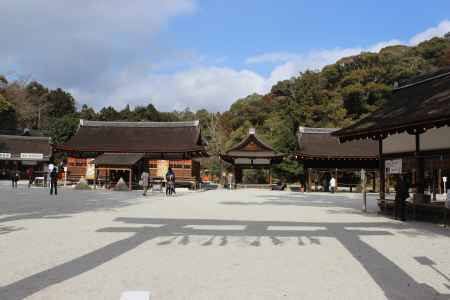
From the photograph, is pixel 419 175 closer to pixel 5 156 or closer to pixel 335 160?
pixel 335 160

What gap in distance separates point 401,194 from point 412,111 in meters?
2.40

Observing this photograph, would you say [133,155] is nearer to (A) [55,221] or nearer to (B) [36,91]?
(A) [55,221]

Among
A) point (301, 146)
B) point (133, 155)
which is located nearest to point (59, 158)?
point (133, 155)

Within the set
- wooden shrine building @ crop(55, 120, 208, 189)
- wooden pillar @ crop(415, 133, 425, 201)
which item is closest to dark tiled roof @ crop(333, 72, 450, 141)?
wooden pillar @ crop(415, 133, 425, 201)

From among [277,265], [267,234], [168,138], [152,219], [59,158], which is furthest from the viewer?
[59,158]

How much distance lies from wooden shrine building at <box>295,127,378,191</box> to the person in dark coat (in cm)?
1833

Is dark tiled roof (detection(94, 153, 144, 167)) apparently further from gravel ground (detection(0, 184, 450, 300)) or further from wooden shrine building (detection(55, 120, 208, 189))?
gravel ground (detection(0, 184, 450, 300))

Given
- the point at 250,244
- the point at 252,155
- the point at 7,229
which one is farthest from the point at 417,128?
the point at 252,155

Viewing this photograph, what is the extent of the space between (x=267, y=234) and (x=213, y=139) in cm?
4513

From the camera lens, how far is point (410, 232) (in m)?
9.01

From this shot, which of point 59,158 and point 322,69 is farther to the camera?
point 322,69

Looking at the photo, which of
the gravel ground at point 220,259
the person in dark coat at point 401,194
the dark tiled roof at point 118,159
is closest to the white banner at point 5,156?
the dark tiled roof at point 118,159

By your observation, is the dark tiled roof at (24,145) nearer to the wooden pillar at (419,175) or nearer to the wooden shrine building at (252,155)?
the wooden shrine building at (252,155)

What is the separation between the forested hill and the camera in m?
46.6
